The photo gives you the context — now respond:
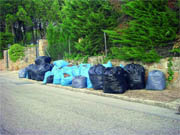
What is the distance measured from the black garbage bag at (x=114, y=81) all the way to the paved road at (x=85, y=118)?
0.85 metres

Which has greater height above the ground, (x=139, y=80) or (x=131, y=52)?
(x=131, y=52)

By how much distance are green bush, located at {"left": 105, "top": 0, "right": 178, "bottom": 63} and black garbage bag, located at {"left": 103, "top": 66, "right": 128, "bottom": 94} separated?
160 cm

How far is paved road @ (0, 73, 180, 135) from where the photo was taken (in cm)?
357

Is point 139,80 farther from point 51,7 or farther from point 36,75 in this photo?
point 51,7

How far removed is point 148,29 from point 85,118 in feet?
15.5

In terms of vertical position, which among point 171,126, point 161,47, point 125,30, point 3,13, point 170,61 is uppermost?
point 3,13

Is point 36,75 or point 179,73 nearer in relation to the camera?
point 179,73

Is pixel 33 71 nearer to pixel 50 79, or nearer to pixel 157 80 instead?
pixel 50 79


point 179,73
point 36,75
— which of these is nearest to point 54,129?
point 179,73

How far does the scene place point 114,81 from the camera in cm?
659

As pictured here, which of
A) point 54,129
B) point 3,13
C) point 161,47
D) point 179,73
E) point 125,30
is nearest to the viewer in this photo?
point 54,129

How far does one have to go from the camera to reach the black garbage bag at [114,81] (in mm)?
6577

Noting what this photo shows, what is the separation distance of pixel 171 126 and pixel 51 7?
24023mm

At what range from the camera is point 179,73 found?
23.1ft
